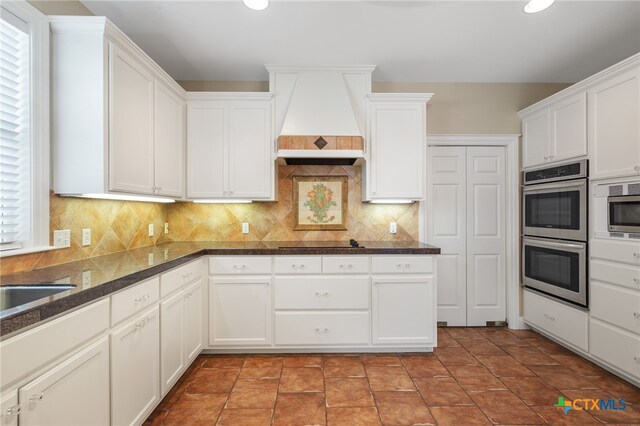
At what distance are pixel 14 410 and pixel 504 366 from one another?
3.06m

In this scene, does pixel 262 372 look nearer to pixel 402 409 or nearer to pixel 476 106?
pixel 402 409

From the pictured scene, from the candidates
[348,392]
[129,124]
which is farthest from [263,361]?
[129,124]

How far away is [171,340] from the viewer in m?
2.12

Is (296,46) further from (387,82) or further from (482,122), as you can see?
(482,122)

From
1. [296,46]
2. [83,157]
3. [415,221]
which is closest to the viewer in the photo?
[83,157]

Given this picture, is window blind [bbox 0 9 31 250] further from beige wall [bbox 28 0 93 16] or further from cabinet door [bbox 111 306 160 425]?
cabinet door [bbox 111 306 160 425]

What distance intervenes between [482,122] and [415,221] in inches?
52.9

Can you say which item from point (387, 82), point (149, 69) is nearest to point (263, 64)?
point (149, 69)

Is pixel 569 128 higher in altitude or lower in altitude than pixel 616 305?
higher

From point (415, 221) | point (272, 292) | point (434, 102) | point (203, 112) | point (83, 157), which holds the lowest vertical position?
point (272, 292)

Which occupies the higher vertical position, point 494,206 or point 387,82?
point 387,82

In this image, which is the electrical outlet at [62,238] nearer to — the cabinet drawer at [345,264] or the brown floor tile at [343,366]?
the cabinet drawer at [345,264]

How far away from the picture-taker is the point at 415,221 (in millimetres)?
3404

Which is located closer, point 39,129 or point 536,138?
point 39,129
